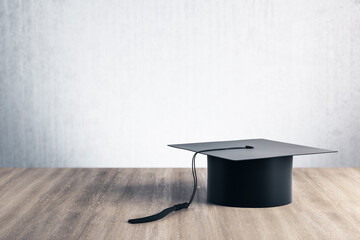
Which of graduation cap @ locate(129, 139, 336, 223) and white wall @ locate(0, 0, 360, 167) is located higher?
white wall @ locate(0, 0, 360, 167)

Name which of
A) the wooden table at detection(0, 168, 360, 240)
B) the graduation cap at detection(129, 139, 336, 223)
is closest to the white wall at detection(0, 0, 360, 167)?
the wooden table at detection(0, 168, 360, 240)

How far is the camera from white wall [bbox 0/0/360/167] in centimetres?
412

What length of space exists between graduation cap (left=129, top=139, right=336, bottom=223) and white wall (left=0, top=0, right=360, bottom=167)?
1286 millimetres

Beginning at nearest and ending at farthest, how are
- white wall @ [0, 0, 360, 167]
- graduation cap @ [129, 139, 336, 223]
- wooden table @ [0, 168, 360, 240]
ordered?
wooden table @ [0, 168, 360, 240]
graduation cap @ [129, 139, 336, 223]
white wall @ [0, 0, 360, 167]

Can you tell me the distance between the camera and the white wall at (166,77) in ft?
13.5

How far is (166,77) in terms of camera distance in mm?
4145

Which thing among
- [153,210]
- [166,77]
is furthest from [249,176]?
[166,77]

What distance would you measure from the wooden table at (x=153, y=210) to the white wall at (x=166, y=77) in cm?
42

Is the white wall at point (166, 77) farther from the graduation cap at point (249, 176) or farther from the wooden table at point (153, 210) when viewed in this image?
the graduation cap at point (249, 176)

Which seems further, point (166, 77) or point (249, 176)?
point (166, 77)

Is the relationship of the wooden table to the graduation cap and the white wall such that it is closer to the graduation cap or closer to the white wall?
the graduation cap

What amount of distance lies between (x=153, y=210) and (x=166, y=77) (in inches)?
61.6

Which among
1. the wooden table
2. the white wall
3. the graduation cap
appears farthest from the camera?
the white wall

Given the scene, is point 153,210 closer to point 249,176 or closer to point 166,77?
point 249,176
